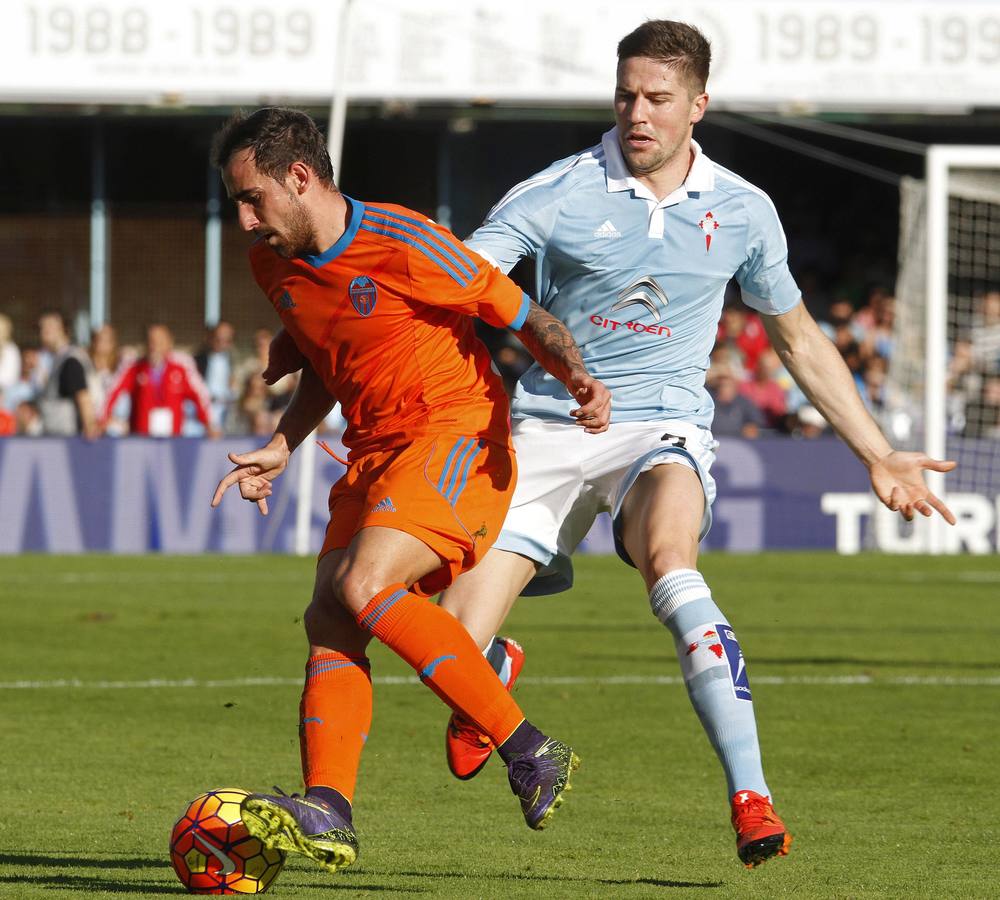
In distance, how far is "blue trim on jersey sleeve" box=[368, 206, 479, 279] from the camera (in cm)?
515

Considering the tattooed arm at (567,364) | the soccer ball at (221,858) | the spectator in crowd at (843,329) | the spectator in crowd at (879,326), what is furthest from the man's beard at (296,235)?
the spectator in crowd at (879,326)

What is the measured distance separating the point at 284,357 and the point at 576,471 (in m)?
0.94

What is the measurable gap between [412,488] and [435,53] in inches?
756

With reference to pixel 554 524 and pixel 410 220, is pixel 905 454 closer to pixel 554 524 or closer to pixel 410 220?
pixel 554 524

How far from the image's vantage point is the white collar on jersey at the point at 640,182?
5.84 meters

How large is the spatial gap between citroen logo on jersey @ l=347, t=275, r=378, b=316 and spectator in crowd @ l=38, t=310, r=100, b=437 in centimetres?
1329

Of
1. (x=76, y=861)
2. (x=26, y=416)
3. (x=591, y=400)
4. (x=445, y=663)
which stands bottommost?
(x=26, y=416)

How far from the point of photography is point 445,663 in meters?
5.01

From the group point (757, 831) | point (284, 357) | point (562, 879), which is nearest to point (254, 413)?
point (284, 357)

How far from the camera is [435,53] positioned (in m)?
23.6

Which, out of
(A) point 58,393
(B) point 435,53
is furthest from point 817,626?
(B) point 435,53

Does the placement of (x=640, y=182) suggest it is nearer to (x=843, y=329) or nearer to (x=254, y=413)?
(x=254, y=413)

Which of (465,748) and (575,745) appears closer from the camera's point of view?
(465,748)

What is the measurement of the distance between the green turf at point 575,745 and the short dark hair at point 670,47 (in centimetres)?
229
